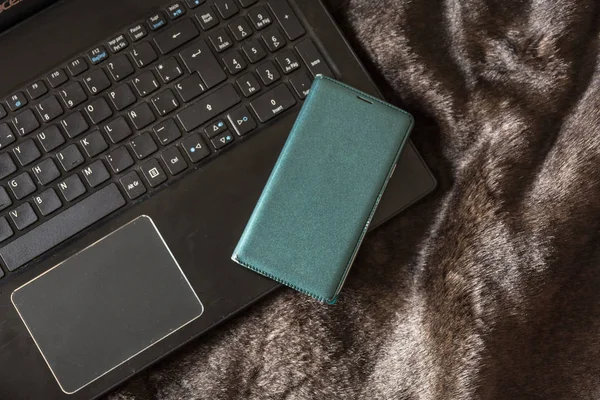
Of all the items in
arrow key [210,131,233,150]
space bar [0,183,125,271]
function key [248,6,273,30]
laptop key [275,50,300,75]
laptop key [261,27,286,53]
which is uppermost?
function key [248,6,273,30]

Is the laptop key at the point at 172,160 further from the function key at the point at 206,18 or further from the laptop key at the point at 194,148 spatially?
the function key at the point at 206,18

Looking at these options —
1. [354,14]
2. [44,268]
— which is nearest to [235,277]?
[44,268]

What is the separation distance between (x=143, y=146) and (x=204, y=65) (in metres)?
0.09

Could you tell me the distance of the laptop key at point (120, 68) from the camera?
547 mm

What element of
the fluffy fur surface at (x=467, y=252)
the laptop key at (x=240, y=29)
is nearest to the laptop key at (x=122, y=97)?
the laptop key at (x=240, y=29)

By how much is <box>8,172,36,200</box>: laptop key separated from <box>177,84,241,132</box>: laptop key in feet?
0.47

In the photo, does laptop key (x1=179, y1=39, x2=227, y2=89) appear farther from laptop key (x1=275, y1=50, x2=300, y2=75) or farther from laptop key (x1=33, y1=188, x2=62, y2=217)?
laptop key (x1=33, y1=188, x2=62, y2=217)

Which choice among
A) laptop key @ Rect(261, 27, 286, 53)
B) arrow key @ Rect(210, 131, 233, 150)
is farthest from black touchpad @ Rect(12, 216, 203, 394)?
laptop key @ Rect(261, 27, 286, 53)

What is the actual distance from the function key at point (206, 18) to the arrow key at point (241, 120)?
0.08 meters

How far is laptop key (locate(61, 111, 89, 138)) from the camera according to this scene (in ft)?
1.77

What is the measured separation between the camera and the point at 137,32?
0.55 metres

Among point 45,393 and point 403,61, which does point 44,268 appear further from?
point 403,61

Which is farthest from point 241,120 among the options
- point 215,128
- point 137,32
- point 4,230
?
point 4,230

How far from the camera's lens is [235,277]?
543 millimetres
